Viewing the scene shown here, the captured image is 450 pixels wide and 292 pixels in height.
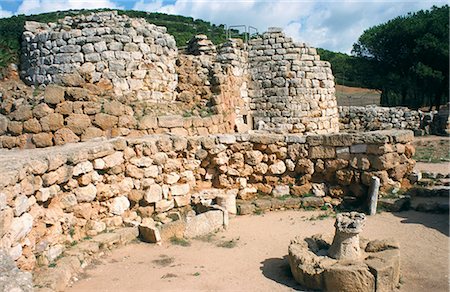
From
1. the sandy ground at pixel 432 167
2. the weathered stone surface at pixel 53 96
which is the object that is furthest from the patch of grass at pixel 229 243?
the sandy ground at pixel 432 167

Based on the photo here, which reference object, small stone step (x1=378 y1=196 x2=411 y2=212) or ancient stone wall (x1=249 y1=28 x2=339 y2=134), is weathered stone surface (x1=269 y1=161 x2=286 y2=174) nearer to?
small stone step (x1=378 y1=196 x2=411 y2=212)

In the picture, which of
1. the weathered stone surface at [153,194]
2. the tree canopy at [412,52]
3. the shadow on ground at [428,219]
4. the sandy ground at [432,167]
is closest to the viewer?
the shadow on ground at [428,219]

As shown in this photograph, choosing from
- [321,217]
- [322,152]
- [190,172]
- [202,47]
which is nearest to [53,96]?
[190,172]

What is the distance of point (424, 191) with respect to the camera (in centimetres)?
857

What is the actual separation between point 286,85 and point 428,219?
279 inches

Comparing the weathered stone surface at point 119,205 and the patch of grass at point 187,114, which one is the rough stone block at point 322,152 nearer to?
the patch of grass at point 187,114

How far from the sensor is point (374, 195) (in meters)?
7.98

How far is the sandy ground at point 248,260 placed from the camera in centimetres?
514

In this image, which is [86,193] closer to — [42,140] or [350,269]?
[42,140]

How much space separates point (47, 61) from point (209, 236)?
6931mm

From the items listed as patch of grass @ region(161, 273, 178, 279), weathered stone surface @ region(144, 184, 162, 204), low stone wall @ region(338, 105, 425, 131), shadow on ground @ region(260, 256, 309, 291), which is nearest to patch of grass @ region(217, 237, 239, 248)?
shadow on ground @ region(260, 256, 309, 291)

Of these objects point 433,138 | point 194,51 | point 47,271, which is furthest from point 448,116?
point 47,271

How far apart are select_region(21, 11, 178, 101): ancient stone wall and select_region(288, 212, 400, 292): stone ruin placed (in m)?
6.55

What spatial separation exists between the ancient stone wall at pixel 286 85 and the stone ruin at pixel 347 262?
8.06 m
